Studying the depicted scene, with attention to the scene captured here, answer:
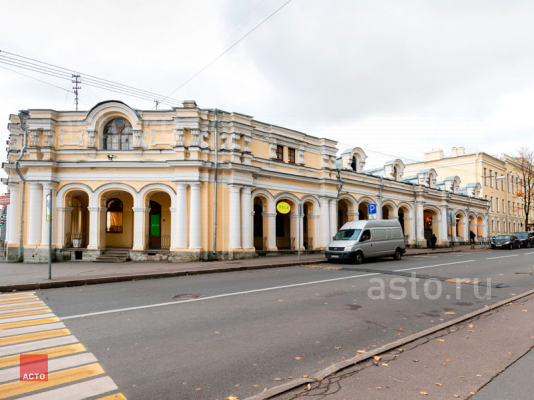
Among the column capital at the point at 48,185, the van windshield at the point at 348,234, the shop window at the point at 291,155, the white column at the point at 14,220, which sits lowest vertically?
the van windshield at the point at 348,234

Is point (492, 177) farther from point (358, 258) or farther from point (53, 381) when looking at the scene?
point (53, 381)

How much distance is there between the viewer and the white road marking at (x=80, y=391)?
12.1 feet

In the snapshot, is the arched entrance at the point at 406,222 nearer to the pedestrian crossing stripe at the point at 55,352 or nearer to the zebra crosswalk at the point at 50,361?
the zebra crosswalk at the point at 50,361

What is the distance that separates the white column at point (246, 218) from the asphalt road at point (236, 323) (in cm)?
792

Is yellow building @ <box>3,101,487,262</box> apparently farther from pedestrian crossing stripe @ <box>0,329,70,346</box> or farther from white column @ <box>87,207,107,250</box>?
pedestrian crossing stripe @ <box>0,329,70,346</box>

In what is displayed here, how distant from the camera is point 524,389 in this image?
3828 mm

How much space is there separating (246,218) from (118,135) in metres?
8.64

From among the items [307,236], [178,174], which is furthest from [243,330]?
[307,236]

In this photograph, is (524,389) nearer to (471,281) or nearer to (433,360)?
(433,360)

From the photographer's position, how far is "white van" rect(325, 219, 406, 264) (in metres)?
17.4

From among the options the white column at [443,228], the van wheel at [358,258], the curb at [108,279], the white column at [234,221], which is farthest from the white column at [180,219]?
the white column at [443,228]

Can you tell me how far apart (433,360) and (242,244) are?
1550 centimetres

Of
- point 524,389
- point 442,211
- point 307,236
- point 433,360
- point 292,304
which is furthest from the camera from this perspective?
point 442,211

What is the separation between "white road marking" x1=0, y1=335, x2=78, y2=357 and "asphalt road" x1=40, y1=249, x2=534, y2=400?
22cm
